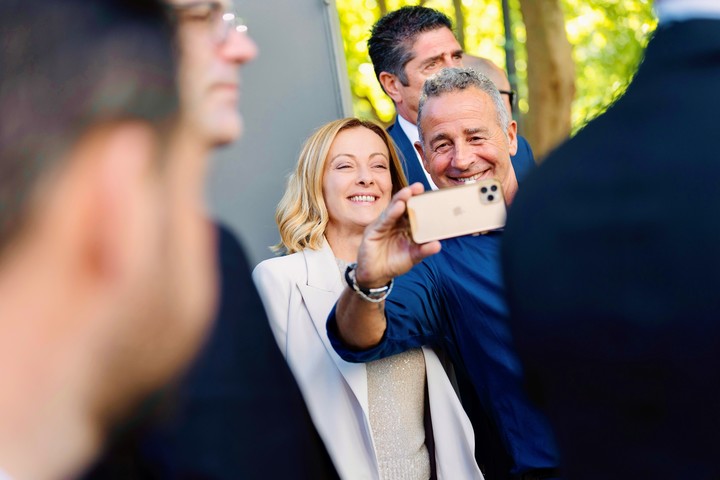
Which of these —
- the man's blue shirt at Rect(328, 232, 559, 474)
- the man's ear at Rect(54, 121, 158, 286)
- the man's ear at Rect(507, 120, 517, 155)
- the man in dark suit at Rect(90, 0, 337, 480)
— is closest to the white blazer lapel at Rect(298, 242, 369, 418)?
the man's blue shirt at Rect(328, 232, 559, 474)

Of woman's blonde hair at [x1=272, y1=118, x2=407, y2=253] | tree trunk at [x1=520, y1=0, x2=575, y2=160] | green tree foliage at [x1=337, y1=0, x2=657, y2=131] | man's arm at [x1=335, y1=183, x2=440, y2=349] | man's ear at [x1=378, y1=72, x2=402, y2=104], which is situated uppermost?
green tree foliage at [x1=337, y1=0, x2=657, y2=131]

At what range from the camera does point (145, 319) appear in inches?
42.9

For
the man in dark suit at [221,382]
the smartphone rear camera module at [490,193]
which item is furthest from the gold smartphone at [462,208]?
the man in dark suit at [221,382]

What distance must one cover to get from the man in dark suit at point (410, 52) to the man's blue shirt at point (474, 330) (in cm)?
158

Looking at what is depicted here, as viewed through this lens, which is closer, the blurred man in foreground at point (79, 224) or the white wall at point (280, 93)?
the blurred man in foreground at point (79, 224)

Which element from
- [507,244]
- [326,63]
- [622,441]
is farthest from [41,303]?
[326,63]

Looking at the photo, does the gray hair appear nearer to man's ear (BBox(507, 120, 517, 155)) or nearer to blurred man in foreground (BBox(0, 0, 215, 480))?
man's ear (BBox(507, 120, 517, 155))

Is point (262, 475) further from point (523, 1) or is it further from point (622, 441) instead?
point (523, 1)

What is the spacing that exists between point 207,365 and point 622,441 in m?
0.61

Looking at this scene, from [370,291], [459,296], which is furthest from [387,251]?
[459,296]

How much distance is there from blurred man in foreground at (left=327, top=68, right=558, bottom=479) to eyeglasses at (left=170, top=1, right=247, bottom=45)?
3.05ft

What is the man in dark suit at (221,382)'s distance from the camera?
3.71 feet

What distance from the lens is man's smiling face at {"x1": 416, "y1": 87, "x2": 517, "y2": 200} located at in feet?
9.52

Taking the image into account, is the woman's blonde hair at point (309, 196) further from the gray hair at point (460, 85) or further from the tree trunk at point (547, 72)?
the tree trunk at point (547, 72)
